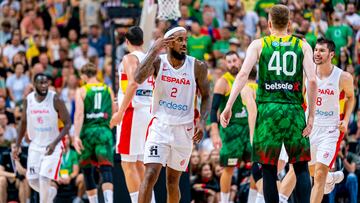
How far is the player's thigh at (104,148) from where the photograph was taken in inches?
704

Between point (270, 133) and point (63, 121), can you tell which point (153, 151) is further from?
point (63, 121)

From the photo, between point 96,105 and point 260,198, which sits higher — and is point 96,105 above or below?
above

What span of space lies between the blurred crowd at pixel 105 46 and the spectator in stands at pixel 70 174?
0.02m

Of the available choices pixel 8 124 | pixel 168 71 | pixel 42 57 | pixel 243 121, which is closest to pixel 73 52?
pixel 42 57

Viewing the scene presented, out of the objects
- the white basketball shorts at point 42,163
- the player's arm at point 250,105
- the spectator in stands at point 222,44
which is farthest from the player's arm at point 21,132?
the spectator in stands at point 222,44

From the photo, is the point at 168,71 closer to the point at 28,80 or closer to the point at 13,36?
the point at 28,80

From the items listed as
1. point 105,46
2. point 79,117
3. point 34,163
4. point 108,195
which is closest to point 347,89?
point 108,195

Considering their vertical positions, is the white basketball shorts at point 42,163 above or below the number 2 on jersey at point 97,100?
below

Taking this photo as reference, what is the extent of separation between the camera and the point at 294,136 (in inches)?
497

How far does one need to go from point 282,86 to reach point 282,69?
219 millimetres

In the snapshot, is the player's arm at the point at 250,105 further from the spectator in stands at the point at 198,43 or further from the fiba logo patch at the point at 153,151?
the spectator in stands at the point at 198,43

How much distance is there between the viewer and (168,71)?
13211mm

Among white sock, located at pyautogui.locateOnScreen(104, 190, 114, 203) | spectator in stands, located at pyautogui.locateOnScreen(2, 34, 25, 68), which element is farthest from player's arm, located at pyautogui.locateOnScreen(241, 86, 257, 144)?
spectator in stands, located at pyautogui.locateOnScreen(2, 34, 25, 68)

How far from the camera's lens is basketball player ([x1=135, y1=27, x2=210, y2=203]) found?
1313 cm
